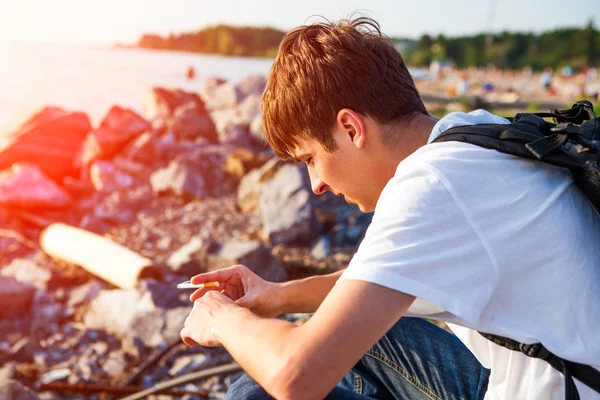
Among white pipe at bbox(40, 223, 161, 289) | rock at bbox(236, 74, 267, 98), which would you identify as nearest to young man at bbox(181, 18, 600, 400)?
white pipe at bbox(40, 223, 161, 289)

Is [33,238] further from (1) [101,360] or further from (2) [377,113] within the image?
(2) [377,113]

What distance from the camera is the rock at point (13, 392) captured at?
274cm

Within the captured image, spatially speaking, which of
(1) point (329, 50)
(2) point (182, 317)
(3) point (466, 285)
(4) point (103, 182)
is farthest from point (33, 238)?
(3) point (466, 285)

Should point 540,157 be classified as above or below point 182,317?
above

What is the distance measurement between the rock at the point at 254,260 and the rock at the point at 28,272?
1.72m

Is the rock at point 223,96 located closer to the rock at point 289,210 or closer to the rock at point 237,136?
the rock at point 237,136

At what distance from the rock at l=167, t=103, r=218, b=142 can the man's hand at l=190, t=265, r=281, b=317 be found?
7789 millimetres

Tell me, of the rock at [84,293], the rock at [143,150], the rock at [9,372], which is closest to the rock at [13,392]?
the rock at [9,372]

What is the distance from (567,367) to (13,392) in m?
2.58

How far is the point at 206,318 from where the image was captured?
60.5 inches

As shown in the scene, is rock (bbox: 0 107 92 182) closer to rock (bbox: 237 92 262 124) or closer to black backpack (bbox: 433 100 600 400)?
rock (bbox: 237 92 262 124)

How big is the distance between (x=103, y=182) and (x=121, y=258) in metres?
3.12

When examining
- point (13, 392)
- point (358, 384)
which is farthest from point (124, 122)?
point (358, 384)

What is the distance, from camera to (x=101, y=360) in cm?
367
